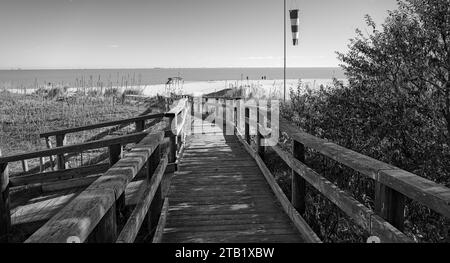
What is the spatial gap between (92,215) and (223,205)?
11.0 ft

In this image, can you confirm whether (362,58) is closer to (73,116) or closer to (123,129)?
(123,129)

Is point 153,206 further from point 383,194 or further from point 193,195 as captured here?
point 383,194

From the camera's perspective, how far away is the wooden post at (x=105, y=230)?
2314 mm

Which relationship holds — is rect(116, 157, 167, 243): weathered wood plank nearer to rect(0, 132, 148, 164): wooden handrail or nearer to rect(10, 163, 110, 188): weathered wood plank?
rect(0, 132, 148, 164): wooden handrail

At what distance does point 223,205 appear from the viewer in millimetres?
5180

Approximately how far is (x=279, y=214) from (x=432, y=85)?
3.56 metres

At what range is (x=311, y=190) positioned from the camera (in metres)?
6.42

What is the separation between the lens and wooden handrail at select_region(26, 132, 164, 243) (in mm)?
1625

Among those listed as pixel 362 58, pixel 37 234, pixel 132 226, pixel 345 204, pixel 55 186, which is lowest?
pixel 55 186

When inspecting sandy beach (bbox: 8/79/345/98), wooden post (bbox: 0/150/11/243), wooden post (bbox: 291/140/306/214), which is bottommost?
wooden post (bbox: 0/150/11/243)

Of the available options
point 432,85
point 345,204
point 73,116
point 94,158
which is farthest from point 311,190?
point 73,116

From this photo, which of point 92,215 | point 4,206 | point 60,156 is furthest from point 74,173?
point 92,215

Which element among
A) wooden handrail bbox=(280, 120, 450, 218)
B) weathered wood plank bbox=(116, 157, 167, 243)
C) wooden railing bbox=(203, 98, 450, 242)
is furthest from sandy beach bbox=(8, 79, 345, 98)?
wooden handrail bbox=(280, 120, 450, 218)

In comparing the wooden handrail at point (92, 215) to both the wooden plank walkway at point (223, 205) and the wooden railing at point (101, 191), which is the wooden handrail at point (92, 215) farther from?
the wooden plank walkway at point (223, 205)
